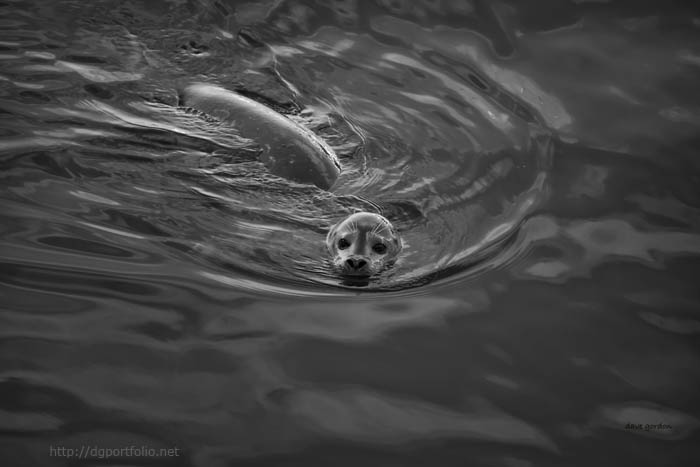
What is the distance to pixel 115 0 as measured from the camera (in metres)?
10.1

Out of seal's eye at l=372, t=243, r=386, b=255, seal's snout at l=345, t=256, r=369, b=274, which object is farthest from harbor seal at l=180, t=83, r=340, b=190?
seal's snout at l=345, t=256, r=369, b=274

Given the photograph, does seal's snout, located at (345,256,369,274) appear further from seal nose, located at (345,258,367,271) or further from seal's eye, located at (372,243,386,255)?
seal's eye, located at (372,243,386,255)

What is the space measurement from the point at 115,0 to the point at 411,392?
23.2 ft

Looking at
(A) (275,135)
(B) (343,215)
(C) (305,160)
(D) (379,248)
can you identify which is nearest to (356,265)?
(D) (379,248)

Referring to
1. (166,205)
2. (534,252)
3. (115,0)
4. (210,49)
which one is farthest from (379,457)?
(115,0)

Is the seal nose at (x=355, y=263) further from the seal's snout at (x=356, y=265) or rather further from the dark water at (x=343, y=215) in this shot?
the dark water at (x=343, y=215)

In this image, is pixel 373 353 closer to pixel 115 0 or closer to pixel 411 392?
pixel 411 392

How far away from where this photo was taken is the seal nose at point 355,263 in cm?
592

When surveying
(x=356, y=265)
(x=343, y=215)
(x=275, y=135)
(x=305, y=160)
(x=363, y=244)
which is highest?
(x=275, y=135)

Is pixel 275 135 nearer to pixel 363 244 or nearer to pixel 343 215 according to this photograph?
pixel 343 215

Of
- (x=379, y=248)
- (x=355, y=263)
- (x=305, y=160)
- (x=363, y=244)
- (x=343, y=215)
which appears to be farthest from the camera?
(x=305, y=160)

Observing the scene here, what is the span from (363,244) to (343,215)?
83 centimetres

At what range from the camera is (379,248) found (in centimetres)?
620

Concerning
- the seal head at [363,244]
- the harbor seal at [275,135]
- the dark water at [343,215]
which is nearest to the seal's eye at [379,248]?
the seal head at [363,244]
